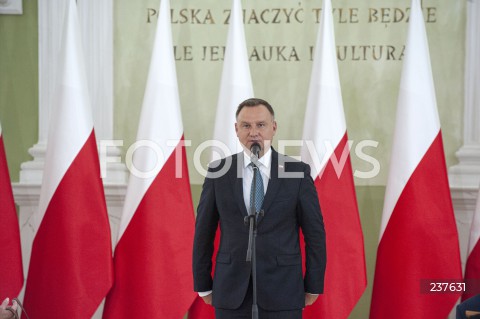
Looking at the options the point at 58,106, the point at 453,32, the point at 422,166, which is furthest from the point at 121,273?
the point at 453,32

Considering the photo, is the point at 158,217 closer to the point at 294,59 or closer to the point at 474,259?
the point at 294,59

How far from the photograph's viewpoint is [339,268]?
11.6ft

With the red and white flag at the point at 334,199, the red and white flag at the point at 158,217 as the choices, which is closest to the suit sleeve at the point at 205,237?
the red and white flag at the point at 158,217

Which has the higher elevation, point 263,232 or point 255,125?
point 255,125

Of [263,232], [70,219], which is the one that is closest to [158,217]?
[70,219]

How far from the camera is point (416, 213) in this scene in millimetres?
3502

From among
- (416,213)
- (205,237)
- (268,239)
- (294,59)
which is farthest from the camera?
(294,59)

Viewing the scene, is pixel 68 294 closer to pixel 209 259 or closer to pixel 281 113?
pixel 209 259

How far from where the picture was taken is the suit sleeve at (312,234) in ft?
8.46

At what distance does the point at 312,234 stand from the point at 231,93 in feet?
4.31

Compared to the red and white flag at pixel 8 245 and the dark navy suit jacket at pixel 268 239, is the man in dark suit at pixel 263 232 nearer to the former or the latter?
the dark navy suit jacket at pixel 268 239

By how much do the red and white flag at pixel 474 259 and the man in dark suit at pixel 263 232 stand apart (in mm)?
1340

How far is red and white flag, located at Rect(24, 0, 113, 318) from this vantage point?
11.6 feet

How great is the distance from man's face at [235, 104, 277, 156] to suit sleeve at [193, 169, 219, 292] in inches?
9.8
